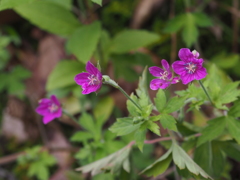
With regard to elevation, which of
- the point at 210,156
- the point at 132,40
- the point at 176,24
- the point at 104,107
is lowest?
the point at 210,156

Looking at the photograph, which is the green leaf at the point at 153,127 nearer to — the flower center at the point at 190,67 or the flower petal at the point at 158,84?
the flower petal at the point at 158,84

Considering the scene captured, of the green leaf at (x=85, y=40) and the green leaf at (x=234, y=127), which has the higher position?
the green leaf at (x=85, y=40)

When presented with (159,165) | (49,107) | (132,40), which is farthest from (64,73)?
(159,165)

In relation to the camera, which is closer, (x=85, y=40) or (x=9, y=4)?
(x=9, y=4)

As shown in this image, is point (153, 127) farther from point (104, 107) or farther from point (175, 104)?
point (104, 107)

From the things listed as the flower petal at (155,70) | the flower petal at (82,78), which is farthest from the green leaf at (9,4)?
the flower petal at (155,70)


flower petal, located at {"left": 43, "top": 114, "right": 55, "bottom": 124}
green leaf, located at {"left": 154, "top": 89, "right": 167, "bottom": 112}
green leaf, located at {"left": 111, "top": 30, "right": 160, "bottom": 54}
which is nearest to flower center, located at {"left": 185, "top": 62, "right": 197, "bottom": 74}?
green leaf, located at {"left": 154, "top": 89, "right": 167, "bottom": 112}

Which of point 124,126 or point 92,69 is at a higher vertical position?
point 92,69
